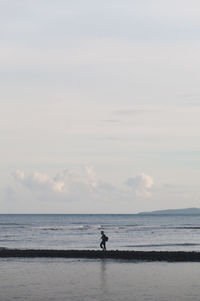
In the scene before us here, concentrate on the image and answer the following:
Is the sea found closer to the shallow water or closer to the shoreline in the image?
the shallow water

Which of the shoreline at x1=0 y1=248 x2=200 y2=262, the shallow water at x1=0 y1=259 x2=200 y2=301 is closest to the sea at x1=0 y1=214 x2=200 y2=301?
the shallow water at x1=0 y1=259 x2=200 y2=301

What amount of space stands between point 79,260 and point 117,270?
6.88 metres

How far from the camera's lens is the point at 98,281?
2934 centimetres

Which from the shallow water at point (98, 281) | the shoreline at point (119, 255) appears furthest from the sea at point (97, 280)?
the shoreline at point (119, 255)

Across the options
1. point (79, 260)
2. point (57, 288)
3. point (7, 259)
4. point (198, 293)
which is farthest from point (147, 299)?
point (7, 259)

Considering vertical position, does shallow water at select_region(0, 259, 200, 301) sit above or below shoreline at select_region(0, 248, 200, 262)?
below

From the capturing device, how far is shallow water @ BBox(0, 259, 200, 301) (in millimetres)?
25016

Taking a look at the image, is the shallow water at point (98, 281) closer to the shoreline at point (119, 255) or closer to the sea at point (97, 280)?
the sea at point (97, 280)

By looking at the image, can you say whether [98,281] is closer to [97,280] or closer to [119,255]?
[97,280]

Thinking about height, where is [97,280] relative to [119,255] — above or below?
below

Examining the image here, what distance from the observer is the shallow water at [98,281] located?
985 inches

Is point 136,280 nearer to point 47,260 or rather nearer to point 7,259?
point 47,260

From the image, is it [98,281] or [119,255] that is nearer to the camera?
[98,281]

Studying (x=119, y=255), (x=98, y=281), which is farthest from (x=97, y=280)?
(x=119, y=255)
